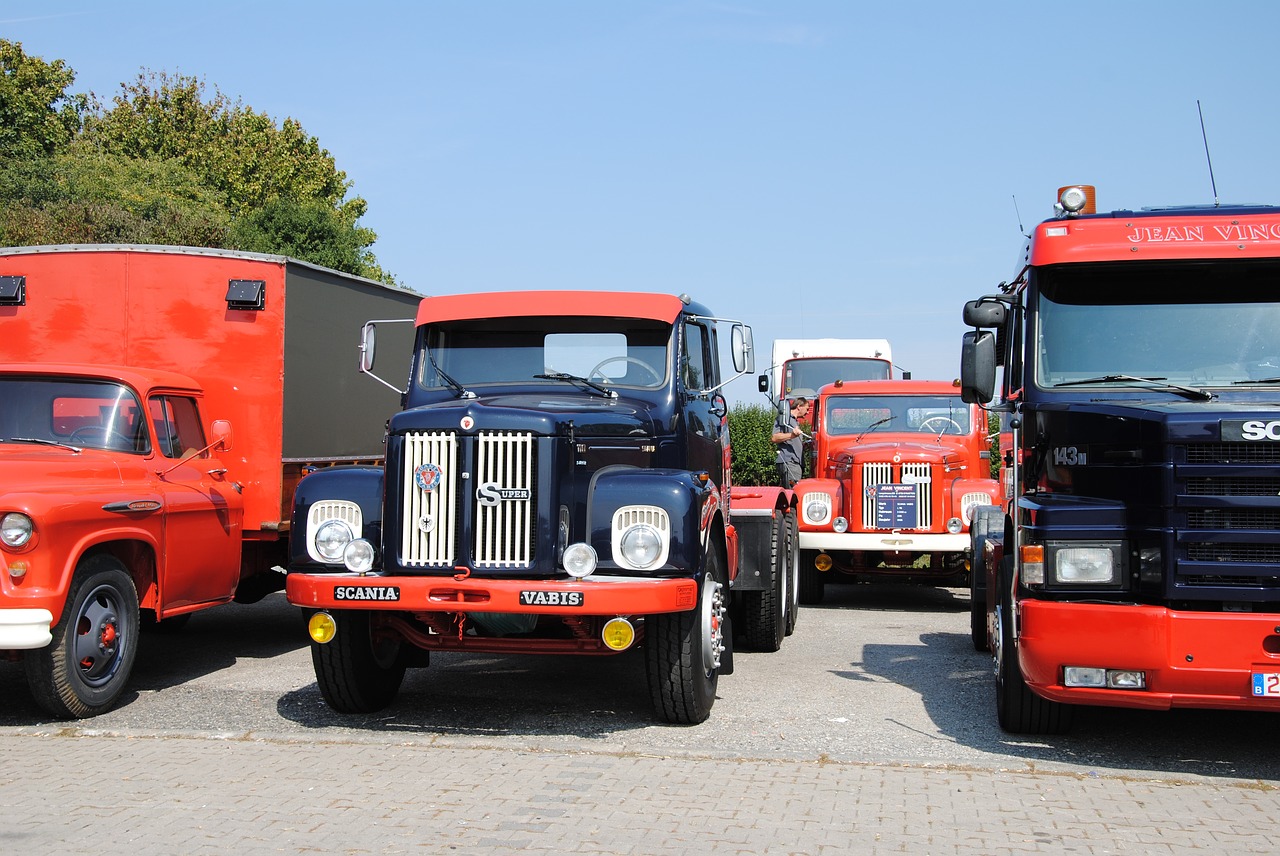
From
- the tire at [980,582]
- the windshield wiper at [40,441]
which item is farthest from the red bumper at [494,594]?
the tire at [980,582]

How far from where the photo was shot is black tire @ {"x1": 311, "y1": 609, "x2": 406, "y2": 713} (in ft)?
22.8

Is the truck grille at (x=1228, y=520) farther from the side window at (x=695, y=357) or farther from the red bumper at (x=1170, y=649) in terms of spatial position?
the side window at (x=695, y=357)

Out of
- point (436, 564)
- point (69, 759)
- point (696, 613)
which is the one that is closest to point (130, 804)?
point (69, 759)

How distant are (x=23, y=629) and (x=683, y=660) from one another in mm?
3448

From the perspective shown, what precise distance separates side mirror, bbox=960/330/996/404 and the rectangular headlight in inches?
50.6

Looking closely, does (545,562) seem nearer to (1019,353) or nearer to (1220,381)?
(1019,353)

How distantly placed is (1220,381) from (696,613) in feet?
9.77

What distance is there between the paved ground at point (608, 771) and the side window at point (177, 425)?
1.57 metres

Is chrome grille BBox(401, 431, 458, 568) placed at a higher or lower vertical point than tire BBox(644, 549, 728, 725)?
higher

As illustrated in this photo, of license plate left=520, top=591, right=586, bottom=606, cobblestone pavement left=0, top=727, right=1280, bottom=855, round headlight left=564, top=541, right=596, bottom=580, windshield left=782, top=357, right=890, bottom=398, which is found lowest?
cobblestone pavement left=0, top=727, right=1280, bottom=855

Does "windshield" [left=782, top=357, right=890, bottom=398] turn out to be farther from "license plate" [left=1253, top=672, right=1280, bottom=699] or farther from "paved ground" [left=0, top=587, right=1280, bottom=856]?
"license plate" [left=1253, top=672, right=1280, bottom=699]

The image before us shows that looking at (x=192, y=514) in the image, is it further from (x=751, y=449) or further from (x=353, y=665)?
(x=751, y=449)

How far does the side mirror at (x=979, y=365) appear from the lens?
695cm

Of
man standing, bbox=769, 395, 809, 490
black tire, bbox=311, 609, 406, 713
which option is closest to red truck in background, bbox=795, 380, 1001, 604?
man standing, bbox=769, 395, 809, 490
